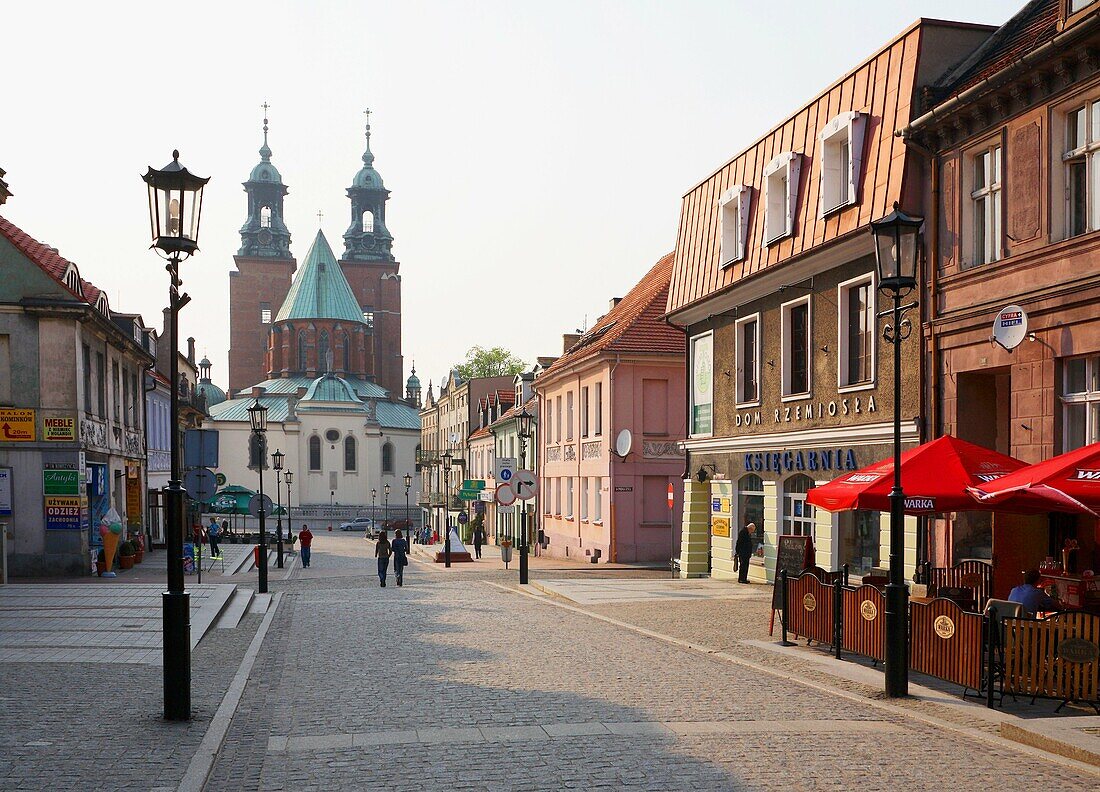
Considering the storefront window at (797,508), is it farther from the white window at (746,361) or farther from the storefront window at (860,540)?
the white window at (746,361)

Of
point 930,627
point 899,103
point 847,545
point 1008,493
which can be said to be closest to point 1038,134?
point 899,103

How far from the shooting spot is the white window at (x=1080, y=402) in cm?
1456

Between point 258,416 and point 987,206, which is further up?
point 987,206

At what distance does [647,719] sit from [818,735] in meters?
1.45

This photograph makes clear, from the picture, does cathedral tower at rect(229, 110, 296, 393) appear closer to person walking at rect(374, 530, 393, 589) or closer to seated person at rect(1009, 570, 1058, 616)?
person walking at rect(374, 530, 393, 589)

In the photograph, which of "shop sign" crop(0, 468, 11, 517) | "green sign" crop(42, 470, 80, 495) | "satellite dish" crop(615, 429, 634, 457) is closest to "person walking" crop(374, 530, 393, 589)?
"green sign" crop(42, 470, 80, 495)

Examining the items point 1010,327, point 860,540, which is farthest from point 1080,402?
point 860,540

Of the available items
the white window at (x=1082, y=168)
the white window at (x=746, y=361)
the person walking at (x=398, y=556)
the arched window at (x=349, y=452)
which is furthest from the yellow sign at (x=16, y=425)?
the arched window at (x=349, y=452)

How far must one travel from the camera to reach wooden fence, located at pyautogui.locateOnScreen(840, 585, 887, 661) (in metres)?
12.8

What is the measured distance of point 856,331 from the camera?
21.0 m

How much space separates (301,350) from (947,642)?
361ft

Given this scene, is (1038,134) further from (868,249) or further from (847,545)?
(847,545)

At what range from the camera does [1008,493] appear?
37.7ft

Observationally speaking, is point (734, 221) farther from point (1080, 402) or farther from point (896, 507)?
point (896, 507)
